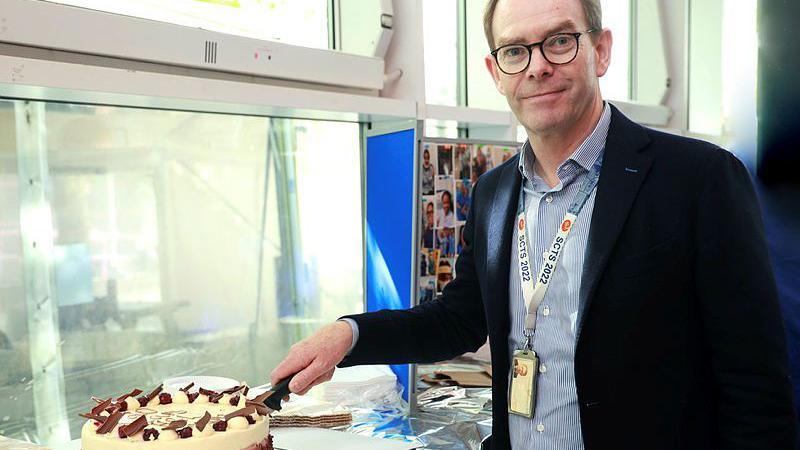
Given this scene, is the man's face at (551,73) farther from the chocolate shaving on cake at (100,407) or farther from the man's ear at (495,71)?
the chocolate shaving on cake at (100,407)

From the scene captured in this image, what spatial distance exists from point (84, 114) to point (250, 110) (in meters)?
0.56

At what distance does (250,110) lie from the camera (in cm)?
Answer: 227

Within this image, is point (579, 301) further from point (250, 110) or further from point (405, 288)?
point (250, 110)

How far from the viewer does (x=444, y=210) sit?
2521mm

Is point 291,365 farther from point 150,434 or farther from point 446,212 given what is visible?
point 446,212

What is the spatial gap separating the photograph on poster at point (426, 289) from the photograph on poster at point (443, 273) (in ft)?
0.09

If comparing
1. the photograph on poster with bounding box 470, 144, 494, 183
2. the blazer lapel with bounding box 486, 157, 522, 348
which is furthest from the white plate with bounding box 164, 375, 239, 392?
the photograph on poster with bounding box 470, 144, 494, 183

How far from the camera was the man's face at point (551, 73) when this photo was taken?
4.55ft

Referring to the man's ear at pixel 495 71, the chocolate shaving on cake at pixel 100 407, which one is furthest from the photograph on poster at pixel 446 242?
the chocolate shaving on cake at pixel 100 407

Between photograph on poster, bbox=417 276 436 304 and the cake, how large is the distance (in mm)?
963

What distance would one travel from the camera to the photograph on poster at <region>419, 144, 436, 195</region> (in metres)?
2.45

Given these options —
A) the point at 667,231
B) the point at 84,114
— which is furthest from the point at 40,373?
the point at 667,231

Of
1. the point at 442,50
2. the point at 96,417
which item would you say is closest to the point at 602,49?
the point at 96,417

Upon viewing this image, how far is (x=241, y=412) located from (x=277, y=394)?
101 millimetres
